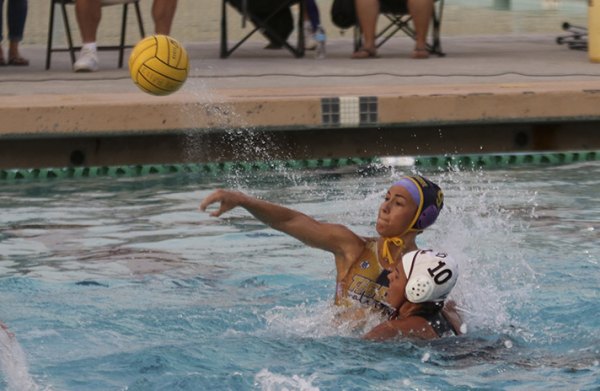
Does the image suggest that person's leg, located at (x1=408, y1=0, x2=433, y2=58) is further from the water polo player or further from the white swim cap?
the white swim cap

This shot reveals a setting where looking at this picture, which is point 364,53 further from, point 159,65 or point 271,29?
point 159,65

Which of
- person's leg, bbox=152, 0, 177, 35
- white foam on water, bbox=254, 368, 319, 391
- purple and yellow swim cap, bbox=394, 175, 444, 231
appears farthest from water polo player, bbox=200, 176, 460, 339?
person's leg, bbox=152, 0, 177, 35

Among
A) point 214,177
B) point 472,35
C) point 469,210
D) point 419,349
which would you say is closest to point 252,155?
point 214,177

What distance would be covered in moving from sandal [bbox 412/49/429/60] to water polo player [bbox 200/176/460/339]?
571 centimetres

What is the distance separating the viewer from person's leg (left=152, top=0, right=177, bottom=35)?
30.0 feet

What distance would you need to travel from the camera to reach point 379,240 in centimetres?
460

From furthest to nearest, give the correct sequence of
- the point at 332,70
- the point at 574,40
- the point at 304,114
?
the point at 574,40 → the point at 332,70 → the point at 304,114

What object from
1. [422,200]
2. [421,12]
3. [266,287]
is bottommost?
[266,287]

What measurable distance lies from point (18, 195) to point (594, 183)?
11.0 ft

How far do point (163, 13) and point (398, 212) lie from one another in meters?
5.09

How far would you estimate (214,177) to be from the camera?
790cm

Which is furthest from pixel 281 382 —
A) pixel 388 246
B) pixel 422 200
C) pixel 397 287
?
pixel 422 200

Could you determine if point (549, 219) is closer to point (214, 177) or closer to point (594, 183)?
point (594, 183)

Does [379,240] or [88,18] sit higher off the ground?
[88,18]
